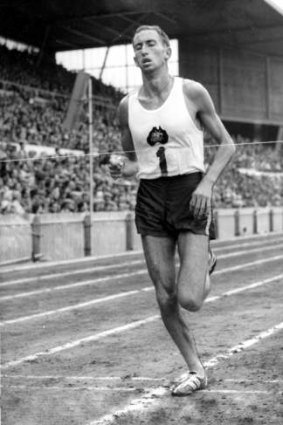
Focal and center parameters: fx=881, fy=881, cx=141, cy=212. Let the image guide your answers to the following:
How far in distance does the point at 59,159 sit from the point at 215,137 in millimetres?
16487

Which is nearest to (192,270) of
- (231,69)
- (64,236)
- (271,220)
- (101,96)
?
(231,69)

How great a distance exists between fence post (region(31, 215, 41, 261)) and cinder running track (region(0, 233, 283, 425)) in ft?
16.2

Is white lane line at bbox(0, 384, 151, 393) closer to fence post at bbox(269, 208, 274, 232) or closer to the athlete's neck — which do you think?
the athlete's neck

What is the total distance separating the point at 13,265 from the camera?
17.8m

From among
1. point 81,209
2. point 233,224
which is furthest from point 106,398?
point 233,224

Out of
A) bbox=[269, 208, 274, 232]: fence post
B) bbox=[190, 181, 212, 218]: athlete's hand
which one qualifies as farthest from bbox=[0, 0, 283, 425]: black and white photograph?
bbox=[269, 208, 274, 232]: fence post

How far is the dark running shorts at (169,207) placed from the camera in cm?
481

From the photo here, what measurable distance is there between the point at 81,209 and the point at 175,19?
1142cm

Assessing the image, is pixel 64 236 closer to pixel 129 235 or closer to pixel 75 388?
pixel 129 235

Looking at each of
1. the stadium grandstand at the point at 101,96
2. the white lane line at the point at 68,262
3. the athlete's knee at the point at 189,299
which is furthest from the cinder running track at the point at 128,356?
the white lane line at the point at 68,262

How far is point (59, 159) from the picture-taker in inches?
831

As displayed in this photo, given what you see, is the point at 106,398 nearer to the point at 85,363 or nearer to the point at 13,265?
the point at 85,363

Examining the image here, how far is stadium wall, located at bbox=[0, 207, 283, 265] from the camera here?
1795 cm

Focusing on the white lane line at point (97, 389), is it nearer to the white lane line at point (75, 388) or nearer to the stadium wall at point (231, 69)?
the white lane line at point (75, 388)
